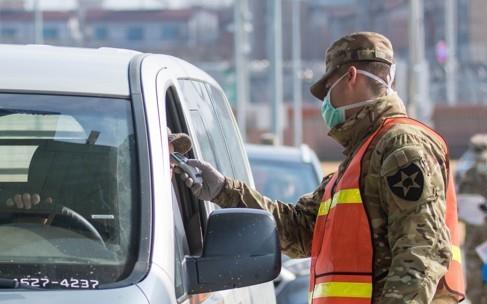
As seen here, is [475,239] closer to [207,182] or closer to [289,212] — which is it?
[289,212]

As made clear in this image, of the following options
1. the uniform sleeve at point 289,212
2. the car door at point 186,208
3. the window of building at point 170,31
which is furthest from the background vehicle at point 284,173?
the window of building at point 170,31

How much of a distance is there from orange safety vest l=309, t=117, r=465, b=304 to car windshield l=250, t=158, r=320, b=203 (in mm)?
6025

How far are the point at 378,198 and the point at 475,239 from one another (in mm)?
7483

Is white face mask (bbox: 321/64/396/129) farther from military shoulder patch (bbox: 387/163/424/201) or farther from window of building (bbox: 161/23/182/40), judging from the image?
window of building (bbox: 161/23/182/40)

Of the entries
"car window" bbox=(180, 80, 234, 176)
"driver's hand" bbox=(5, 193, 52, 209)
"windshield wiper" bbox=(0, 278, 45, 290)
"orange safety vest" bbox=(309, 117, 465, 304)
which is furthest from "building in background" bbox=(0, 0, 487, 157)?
"windshield wiper" bbox=(0, 278, 45, 290)

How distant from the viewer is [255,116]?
61.1m

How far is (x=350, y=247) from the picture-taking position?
4.04m

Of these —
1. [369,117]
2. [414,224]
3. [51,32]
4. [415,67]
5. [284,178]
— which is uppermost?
[369,117]

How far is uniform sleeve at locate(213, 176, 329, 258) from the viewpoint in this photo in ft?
15.6

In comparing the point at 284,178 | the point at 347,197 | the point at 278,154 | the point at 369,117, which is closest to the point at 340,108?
the point at 369,117

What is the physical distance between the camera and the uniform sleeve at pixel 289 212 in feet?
15.6

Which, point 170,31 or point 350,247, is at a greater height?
point 350,247

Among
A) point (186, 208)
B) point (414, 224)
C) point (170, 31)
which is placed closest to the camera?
point (414, 224)

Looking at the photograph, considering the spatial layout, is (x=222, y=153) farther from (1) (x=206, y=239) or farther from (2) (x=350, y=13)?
(2) (x=350, y=13)
